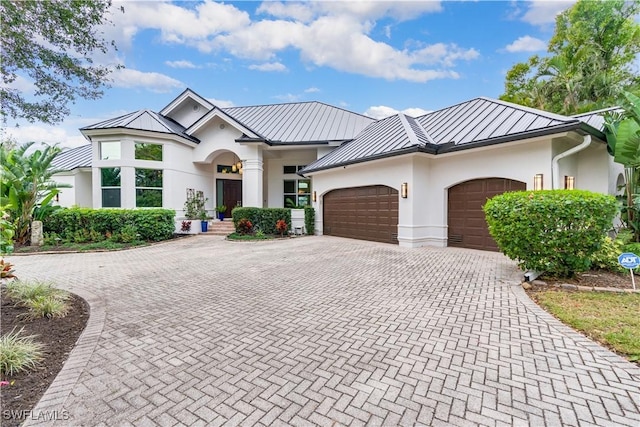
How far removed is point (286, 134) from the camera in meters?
18.8

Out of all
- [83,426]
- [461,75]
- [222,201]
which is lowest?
[83,426]

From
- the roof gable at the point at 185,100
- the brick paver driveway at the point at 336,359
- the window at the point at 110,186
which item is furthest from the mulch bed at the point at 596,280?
the roof gable at the point at 185,100

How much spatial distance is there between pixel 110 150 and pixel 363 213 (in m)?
13.4

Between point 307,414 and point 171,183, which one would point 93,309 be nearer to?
point 307,414

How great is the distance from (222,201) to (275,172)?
4.05m

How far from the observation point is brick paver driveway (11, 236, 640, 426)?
2.42 meters

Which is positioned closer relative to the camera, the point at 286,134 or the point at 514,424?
the point at 514,424

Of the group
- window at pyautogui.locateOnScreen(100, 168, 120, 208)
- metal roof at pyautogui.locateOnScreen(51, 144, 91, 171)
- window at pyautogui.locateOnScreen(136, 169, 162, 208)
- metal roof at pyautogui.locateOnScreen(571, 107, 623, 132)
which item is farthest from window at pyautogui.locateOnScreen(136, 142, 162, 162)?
metal roof at pyautogui.locateOnScreen(571, 107, 623, 132)

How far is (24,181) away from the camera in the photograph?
11.5 metres

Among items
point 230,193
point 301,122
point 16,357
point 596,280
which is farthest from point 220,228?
point 596,280

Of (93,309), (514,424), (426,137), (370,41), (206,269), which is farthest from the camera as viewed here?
(370,41)

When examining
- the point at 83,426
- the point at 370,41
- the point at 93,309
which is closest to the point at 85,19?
the point at 93,309

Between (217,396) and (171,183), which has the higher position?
(171,183)

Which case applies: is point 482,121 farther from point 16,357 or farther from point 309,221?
point 16,357
